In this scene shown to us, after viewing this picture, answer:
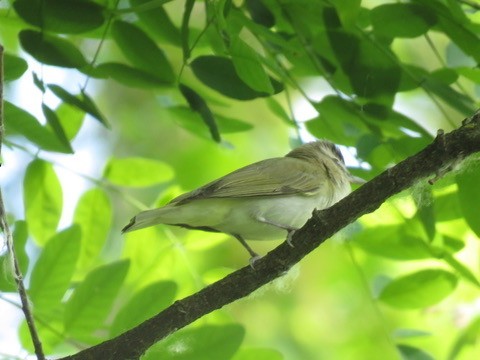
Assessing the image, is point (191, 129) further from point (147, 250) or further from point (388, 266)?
point (388, 266)

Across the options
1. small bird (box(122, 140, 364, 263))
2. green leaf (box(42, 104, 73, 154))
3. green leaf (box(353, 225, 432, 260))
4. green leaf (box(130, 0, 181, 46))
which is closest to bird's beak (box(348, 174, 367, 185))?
small bird (box(122, 140, 364, 263))

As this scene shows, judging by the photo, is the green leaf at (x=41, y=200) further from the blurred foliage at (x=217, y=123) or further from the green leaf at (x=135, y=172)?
the green leaf at (x=135, y=172)

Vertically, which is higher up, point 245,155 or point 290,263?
point 245,155

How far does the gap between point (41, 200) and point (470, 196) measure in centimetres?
164

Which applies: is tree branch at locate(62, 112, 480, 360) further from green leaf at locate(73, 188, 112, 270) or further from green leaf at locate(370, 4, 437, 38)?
green leaf at locate(73, 188, 112, 270)

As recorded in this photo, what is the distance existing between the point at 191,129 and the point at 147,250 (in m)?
0.61

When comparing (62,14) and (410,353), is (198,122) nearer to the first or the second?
(62,14)

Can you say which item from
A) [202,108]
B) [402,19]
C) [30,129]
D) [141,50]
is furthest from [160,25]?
[402,19]

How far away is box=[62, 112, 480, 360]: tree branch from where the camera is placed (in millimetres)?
2166

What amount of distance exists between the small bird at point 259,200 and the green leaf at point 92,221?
33 centimetres

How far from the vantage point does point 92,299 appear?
2998 mm

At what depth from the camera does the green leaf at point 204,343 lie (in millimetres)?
2686

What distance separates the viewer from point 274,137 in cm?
654

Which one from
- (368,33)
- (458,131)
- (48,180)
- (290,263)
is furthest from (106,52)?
(458,131)
